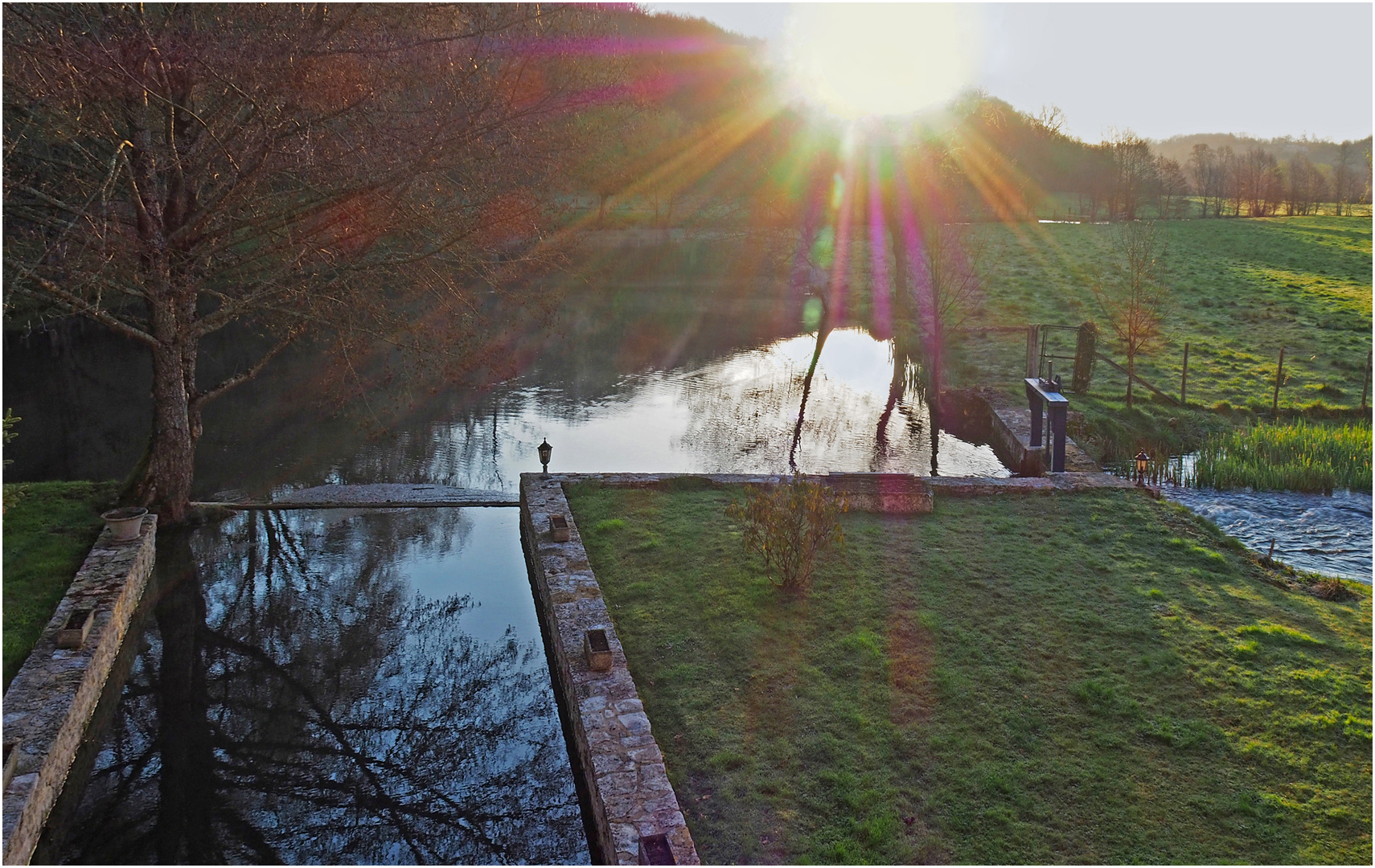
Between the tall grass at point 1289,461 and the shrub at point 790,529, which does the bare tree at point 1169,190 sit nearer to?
the tall grass at point 1289,461

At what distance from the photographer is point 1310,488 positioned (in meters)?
13.0

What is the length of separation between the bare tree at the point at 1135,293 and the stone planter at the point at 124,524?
16.1 metres

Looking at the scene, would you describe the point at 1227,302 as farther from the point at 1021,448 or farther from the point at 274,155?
the point at 274,155

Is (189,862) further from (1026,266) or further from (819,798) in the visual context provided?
(1026,266)

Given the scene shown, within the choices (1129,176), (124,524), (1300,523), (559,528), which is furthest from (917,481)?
(1129,176)

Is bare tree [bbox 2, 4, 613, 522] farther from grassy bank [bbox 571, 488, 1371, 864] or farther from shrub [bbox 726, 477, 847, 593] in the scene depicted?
shrub [bbox 726, 477, 847, 593]

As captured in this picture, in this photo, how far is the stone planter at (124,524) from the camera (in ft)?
32.0

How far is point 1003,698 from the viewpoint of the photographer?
6.52 m

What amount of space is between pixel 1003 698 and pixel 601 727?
9.38 feet

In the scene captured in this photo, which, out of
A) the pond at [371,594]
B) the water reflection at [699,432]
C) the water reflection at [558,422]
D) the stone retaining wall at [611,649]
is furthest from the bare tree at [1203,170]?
the stone retaining wall at [611,649]

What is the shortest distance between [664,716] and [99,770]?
Answer: 165 inches

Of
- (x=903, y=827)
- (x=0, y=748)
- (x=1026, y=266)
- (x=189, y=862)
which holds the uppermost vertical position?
(x=1026, y=266)

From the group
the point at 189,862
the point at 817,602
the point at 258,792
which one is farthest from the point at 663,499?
the point at 189,862

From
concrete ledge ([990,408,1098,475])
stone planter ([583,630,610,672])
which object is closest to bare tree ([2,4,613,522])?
stone planter ([583,630,610,672])
